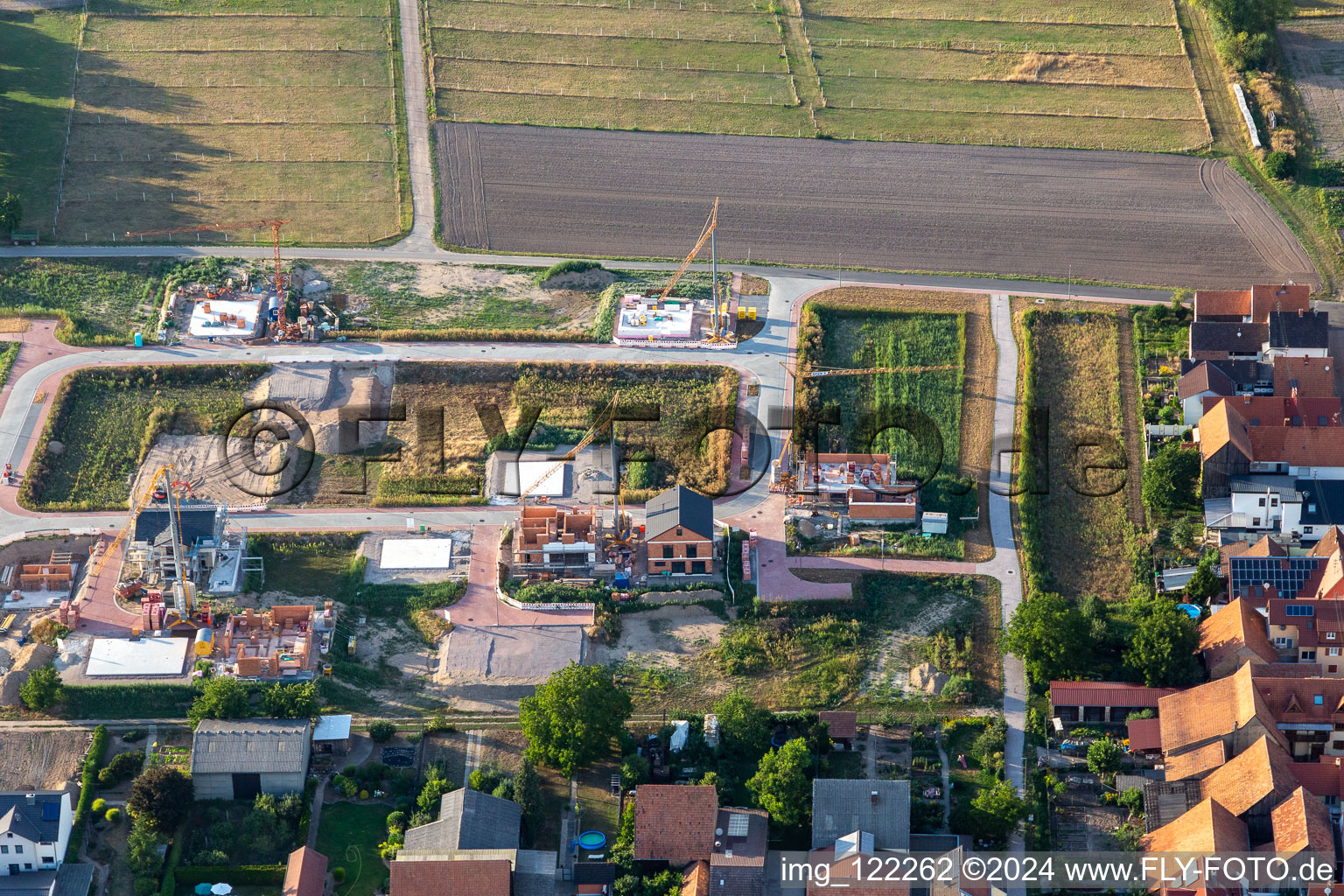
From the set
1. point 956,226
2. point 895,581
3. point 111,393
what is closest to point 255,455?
point 111,393

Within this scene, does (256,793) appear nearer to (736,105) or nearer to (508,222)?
(508,222)

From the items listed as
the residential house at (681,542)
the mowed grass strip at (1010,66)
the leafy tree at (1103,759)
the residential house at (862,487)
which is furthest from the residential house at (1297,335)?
the mowed grass strip at (1010,66)

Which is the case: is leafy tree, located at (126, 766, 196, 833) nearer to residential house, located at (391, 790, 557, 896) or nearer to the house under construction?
the house under construction

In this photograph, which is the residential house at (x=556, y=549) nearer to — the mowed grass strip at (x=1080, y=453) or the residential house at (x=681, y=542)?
the residential house at (x=681, y=542)

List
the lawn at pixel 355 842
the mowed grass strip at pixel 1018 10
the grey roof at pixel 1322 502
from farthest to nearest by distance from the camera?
the mowed grass strip at pixel 1018 10 < the grey roof at pixel 1322 502 < the lawn at pixel 355 842

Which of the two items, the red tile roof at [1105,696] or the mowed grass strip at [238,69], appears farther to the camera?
the mowed grass strip at [238,69]
